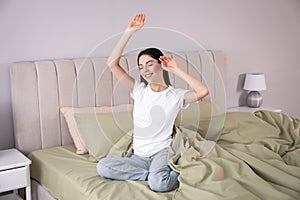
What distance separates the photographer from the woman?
1833 mm

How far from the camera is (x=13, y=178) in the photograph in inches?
84.3

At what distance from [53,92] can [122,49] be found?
2.44 ft

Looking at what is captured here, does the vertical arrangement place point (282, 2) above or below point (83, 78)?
above

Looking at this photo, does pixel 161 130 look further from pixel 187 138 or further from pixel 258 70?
pixel 258 70

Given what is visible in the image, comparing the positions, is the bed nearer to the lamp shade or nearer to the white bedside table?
the white bedside table

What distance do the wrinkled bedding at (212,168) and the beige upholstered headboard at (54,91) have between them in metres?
0.11

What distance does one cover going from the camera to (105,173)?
6.45ft

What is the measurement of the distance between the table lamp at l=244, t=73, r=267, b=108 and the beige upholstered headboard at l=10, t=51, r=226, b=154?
3.10 ft

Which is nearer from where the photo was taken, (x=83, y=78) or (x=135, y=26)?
(x=135, y=26)

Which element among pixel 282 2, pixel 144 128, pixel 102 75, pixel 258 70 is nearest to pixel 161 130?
pixel 144 128

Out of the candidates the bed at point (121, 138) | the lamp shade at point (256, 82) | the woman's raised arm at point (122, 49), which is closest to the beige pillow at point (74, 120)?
the bed at point (121, 138)

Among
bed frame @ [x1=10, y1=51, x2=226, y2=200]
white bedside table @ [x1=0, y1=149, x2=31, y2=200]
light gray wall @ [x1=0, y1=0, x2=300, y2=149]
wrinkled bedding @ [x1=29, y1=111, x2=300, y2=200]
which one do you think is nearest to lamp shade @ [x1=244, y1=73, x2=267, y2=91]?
light gray wall @ [x1=0, y1=0, x2=300, y2=149]

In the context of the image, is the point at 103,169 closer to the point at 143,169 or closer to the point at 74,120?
the point at 143,169

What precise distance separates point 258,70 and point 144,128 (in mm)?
1971
